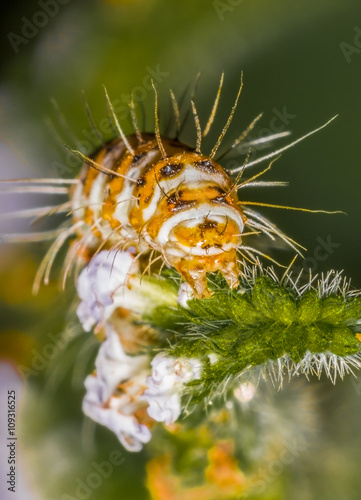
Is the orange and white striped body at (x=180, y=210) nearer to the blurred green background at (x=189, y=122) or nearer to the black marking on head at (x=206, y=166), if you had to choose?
the black marking on head at (x=206, y=166)

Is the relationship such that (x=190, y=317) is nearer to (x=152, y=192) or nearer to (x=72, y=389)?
(x=152, y=192)

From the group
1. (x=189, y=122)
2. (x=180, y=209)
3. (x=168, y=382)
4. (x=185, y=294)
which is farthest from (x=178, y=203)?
(x=189, y=122)

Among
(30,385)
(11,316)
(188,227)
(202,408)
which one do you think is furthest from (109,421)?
(11,316)

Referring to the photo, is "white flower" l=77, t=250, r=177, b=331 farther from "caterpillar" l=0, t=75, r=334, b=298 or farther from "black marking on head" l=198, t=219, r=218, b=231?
"black marking on head" l=198, t=219, r=218, b=231

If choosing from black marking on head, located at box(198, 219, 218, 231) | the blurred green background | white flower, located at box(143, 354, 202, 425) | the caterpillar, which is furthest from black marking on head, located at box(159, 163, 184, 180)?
the blurred green background

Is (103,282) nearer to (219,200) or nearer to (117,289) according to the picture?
(117,289)
